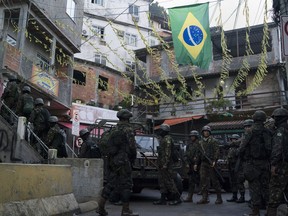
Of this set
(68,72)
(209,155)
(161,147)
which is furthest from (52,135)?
(68,72)

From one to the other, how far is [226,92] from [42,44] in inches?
549

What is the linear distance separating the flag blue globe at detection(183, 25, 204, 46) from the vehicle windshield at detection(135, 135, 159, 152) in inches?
144

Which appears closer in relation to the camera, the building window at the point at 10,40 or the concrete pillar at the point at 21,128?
the concrete pillar at the point at 21,128

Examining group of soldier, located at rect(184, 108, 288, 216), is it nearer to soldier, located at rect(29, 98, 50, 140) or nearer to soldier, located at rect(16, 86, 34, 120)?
soldier, located at rect(29, 98, 50, 140)

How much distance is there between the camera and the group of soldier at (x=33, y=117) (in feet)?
29.0

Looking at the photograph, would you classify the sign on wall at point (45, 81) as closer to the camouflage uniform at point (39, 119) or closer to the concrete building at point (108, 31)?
the camouflage uniform at point (39, 119)

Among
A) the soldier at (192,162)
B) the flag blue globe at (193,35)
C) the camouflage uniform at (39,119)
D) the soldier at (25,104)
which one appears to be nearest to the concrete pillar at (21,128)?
the camouflage uniform at (39,119)

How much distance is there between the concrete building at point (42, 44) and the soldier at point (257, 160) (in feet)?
32.7

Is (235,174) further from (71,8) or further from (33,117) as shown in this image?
(71,8)

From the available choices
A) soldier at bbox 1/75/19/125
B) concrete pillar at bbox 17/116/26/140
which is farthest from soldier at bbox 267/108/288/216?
soldier at bbox 1/75/19/125

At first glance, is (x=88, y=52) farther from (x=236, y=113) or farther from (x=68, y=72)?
(x=236, y=113)

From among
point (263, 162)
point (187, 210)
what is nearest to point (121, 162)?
point (187, 210)

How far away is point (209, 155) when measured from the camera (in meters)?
8.65

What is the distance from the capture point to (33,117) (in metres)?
9.11
